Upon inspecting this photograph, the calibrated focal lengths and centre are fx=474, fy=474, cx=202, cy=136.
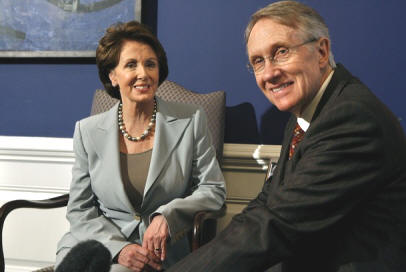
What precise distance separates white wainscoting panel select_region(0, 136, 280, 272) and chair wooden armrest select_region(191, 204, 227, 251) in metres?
0.39

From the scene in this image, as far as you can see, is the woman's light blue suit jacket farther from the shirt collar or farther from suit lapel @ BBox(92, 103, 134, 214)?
the shirt collar

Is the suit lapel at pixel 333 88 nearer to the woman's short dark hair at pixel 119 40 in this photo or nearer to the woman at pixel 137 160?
the woman at pixel 137 160

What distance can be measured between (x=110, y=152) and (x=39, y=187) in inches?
41.7

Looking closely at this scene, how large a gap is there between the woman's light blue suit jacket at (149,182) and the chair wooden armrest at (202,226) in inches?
1.4

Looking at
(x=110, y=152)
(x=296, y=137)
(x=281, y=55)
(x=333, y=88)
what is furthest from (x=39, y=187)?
(x=333, y=88)

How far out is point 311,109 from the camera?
4.88ft

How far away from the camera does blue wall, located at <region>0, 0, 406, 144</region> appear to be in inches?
98.5

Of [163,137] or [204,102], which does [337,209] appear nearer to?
[163,137]

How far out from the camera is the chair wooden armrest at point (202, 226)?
73.2 inches

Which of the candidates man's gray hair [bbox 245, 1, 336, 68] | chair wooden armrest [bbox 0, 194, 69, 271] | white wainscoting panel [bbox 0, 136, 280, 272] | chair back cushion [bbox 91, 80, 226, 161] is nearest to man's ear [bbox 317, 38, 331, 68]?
man's gray hair [bbox 245, 1, 336, 68]

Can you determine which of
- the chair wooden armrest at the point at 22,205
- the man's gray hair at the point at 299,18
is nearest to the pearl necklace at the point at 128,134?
the chair wooden armrest at the point at 22,205

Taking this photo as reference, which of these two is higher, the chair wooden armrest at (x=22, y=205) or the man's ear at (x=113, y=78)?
the man's ear at (x=113, y=78)

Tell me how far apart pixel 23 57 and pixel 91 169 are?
116 cm

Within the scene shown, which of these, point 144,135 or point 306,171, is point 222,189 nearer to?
point 144,135
